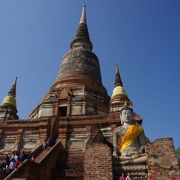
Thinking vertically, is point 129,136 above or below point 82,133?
below

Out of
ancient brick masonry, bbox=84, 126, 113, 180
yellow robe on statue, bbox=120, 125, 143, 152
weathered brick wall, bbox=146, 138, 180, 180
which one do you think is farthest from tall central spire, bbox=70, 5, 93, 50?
weathered brick wall, bbox=146, 138, 180, 180

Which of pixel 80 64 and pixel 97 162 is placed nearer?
pixel 97 162

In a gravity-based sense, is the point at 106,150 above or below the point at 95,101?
below

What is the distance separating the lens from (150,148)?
29.8 ft

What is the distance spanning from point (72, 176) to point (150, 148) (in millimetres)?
4269

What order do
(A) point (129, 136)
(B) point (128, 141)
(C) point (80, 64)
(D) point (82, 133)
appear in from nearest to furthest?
(B) point (128, 141) < (A) point (129, 136) < (D) point (82, 133) < (C) point (80, 64)

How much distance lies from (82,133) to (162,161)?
370 inches

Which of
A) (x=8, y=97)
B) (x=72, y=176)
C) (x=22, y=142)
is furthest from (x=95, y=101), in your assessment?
(x=72, y=176)

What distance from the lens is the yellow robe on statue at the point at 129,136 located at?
11.8 m

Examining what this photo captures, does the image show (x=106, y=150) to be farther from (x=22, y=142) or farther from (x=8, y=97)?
(x=8, y=97)

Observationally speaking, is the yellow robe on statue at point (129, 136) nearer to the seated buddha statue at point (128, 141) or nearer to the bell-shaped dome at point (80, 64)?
the seated buddha statue at point (128, 141)

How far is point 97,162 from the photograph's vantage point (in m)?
9.29

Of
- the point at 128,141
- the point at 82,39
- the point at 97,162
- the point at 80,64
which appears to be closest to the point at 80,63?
the point at 80,64

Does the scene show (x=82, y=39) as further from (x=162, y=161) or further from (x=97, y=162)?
(x=162, y=161)
